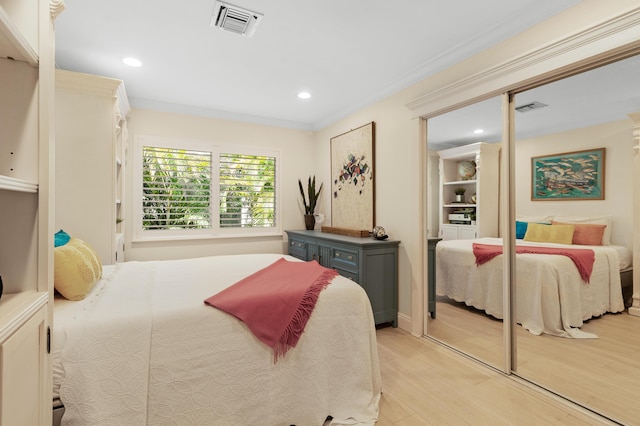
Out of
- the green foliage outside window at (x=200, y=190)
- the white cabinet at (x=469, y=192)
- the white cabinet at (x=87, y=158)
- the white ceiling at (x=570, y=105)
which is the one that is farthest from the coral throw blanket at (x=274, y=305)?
the green foliage outside window at (x=200, y=190)

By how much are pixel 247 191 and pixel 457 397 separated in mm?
3434

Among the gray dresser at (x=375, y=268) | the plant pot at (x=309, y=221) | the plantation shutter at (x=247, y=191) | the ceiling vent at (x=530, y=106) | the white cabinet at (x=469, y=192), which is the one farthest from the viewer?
the plant pot at (x=309, y=221)

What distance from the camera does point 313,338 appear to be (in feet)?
6.04

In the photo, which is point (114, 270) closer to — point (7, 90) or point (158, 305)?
point (158, 305)

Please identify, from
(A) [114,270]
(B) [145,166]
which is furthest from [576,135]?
(B) [145,166]

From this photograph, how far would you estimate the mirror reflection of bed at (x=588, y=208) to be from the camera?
6.08 ft

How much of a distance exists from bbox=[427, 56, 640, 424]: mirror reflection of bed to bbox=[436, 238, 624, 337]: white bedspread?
0.08ft

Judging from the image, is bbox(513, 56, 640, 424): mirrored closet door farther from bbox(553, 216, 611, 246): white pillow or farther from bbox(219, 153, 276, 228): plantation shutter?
bbox(219, 153, 276, 228): plantation shutter

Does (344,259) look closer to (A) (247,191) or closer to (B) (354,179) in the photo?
(B) (354,179)

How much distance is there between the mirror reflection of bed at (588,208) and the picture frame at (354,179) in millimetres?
1281

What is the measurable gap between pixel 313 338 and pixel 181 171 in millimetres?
3077

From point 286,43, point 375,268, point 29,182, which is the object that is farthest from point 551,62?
point 29,182

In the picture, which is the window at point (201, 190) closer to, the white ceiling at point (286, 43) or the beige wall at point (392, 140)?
the beige wall at point (392, 140)

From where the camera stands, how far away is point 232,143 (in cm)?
437
